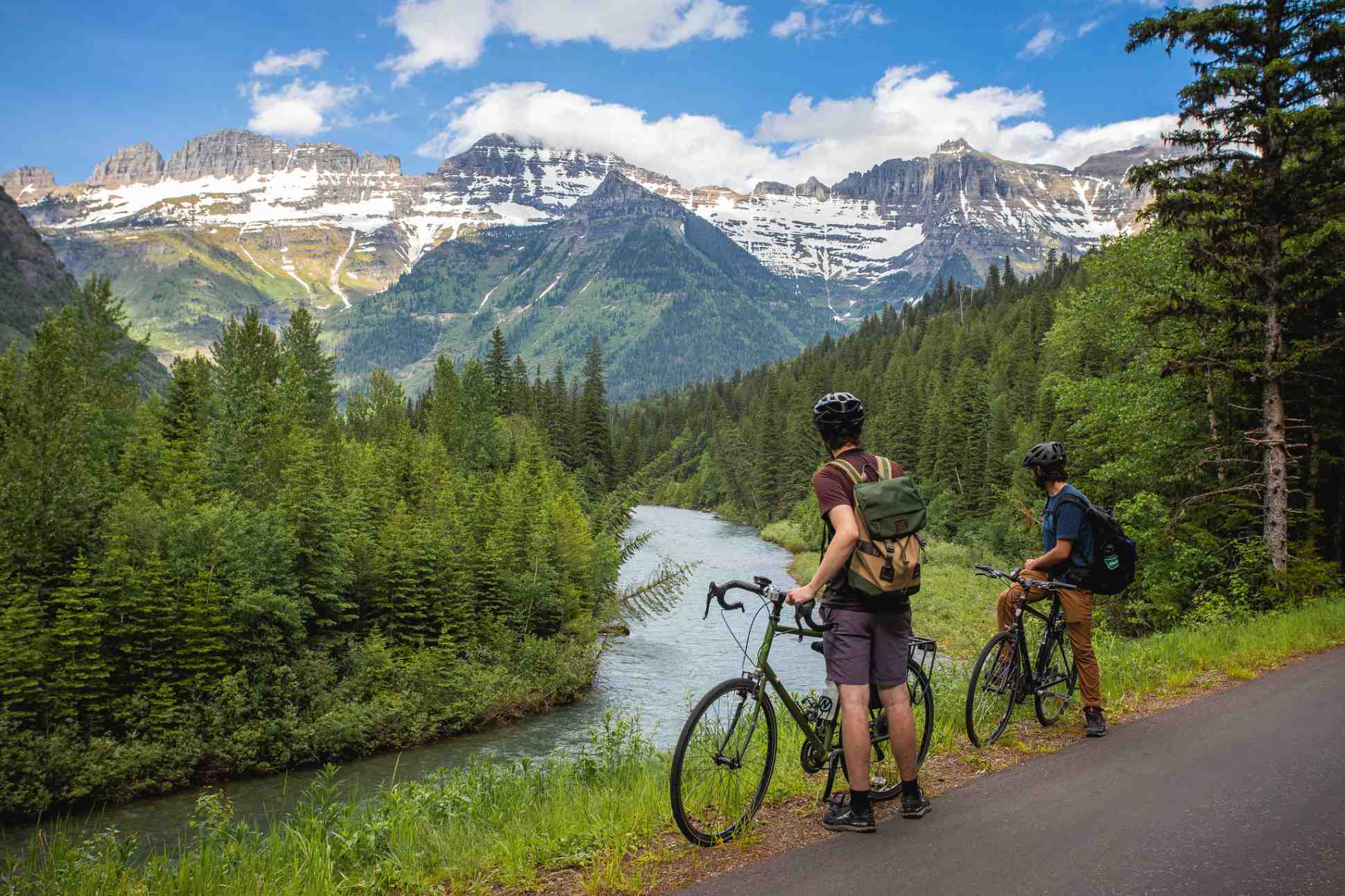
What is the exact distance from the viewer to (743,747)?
535 cm

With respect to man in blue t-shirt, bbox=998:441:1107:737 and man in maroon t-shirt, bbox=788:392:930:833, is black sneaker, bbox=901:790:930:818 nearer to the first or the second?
man in maroon t-shirt, bbox=788:392:930:833

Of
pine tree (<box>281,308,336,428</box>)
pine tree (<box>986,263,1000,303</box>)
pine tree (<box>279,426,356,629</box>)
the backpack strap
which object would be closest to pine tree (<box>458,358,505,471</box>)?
pine tree (<box>281,308,336,428</box>)

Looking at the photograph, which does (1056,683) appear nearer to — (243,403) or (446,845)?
(446,845)

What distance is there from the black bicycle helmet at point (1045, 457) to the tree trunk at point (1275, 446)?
32.5 ft

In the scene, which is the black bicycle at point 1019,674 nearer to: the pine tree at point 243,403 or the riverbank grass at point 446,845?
the riverbank grass at point 446,845

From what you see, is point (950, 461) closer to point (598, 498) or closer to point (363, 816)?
point (598, 498)

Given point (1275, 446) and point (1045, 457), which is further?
point (1275, 446)

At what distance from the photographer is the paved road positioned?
4520mm

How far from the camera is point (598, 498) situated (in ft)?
217

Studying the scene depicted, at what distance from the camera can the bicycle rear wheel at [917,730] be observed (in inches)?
240

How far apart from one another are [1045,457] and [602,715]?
17.4 metres

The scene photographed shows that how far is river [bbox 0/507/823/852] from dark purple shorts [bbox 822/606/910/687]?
3.33m

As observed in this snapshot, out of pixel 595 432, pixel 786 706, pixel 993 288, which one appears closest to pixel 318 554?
pixel 786 706

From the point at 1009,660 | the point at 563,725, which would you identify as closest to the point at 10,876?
the point at 1009,660
